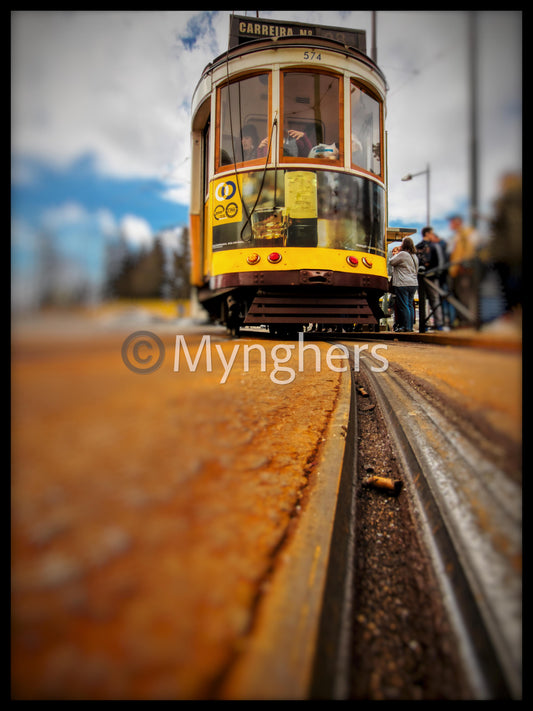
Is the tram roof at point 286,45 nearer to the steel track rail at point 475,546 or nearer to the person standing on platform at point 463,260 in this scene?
the person standing on platform at point 463,260

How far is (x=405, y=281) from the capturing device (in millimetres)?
900

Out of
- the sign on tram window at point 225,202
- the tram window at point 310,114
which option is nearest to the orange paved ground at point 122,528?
the sign on tram window at point 225,202

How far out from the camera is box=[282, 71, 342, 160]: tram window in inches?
47.2

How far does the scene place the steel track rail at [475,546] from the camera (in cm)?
42

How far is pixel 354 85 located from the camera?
122 cm

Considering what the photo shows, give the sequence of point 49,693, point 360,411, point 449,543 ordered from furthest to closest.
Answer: point 360,411 < point 449,543 < point 49,693

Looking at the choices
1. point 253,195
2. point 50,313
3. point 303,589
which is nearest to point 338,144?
point 253,195

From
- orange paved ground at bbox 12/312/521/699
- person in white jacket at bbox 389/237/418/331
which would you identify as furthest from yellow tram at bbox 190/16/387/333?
orange paved ground at bbox 12/312/521/699

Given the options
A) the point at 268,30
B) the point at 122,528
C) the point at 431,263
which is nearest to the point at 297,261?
the point at 431,263

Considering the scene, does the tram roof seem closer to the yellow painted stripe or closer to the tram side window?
the tram side window
